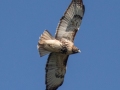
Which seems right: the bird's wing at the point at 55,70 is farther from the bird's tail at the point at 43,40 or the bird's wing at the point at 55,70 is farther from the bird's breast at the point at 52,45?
the bird's tail at the point at 43,40

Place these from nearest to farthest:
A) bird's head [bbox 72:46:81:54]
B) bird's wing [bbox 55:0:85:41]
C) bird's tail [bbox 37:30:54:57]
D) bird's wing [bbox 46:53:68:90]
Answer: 1. bird's tail [bbox 37:30:54:57]
2. bird's head [bbox 72:46:81:54]
3. bird's wing [bbox 55:0:85:41]
4. bird's wing [bbox 46:53:68:90]

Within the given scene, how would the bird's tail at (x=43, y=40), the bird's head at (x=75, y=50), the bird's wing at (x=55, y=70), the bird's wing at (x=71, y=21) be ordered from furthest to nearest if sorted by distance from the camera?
the bird's wing at (x=55, y=70), the bird's wing at (x=71, y=21), the bird's head at (x=75, y=50), the bird's tail at (x=43, y=40)

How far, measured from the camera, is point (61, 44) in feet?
65.3

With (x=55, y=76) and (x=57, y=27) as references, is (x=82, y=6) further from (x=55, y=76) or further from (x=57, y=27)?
(x=55, y=76)

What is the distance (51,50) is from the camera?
19.8 meters

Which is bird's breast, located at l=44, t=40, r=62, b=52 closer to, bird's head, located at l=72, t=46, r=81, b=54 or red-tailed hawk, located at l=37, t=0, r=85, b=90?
red-tailed hawk, located at l=37, t=0, r=85, b=90

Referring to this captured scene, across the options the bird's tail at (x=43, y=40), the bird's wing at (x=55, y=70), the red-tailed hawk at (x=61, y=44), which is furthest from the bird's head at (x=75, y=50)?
the bird's tail at (x=43, y=40)

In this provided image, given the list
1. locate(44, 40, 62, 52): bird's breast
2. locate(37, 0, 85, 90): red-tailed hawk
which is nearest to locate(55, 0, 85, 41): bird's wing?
locate(37, 0, 85, 90): red-tailed hawk

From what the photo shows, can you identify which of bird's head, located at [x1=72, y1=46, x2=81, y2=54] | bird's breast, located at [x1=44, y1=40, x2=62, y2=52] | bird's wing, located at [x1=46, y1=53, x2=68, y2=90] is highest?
bird's breast, located at [x1=44, y1=40, x2=62, y2=52]

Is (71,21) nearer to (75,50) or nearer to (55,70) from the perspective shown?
(75,50)

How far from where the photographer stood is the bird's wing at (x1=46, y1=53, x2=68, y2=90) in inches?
810

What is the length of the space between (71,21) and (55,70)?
2.02m

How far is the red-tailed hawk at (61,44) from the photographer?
19734 millimetres

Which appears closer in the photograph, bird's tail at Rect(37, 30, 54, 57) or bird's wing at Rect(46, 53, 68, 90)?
bird's tail at Rect(37, 30, 54, 57)
